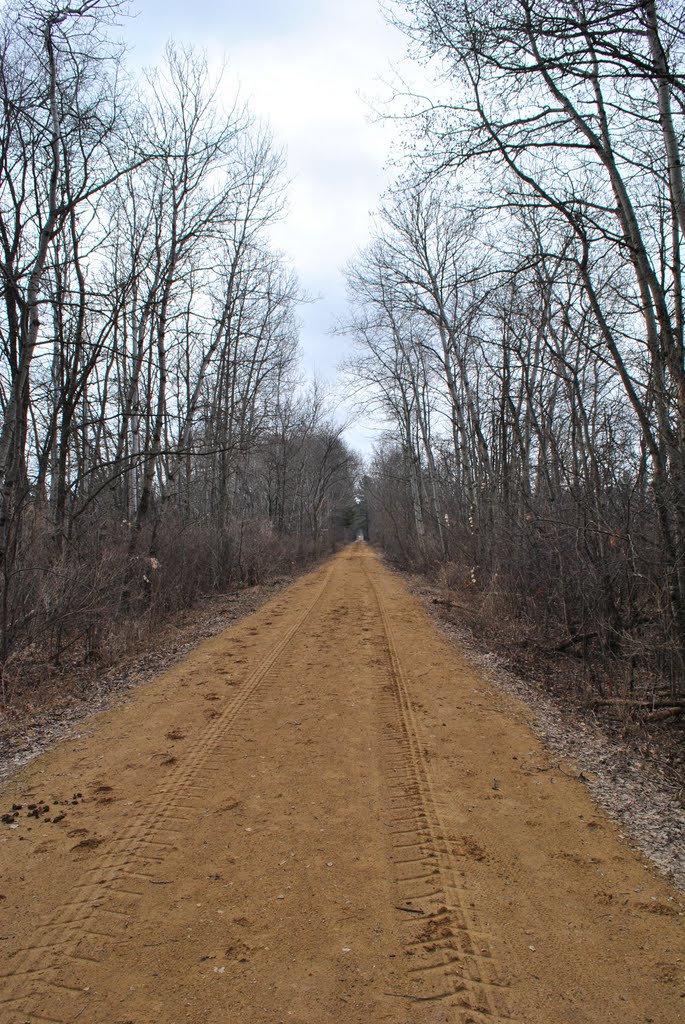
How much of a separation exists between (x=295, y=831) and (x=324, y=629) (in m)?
6.91

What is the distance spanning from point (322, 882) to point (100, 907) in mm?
1178

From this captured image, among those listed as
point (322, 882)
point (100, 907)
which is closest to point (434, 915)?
point (322, 882)

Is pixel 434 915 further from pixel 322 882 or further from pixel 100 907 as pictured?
pixel 100 907

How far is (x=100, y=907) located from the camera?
313cm

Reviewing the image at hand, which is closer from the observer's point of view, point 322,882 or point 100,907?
point 100,907

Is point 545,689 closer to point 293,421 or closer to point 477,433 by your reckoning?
point 477,433

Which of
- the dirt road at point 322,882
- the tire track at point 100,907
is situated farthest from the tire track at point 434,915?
the tire track at point 100,907

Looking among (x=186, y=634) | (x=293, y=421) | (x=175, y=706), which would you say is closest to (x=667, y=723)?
(x=175, y=706)

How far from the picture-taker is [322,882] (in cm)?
336

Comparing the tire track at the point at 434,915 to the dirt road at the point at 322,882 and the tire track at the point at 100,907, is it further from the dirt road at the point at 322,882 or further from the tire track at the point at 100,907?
the tire track at the point at 100,907

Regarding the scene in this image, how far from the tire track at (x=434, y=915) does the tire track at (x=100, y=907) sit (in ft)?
4.57

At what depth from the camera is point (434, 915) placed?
3.06 meters

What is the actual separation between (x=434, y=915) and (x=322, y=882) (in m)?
0.66

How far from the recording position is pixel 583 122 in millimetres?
7383
